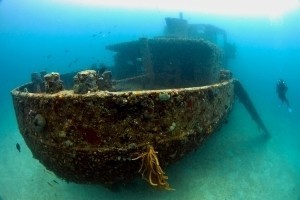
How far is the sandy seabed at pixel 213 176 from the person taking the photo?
7406mm

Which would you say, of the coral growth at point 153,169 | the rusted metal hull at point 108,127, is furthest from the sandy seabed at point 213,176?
the coral growth at point 153,169

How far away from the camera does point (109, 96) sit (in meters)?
4.20

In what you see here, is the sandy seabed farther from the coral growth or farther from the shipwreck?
the coral growth

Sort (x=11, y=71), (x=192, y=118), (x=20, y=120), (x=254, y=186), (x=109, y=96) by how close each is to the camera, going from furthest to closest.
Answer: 1. (x=11, y=71)
2. (x=254, y=186)
3. (x=20, y=120)
4. (x=192, y=118)
5. (x=109, y=96)

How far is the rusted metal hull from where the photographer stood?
4266mm

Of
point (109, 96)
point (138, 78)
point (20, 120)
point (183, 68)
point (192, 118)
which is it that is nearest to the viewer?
point (109, 96)

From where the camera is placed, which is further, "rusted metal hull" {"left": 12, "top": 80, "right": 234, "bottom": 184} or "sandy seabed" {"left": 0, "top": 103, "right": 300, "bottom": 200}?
"sandy seabed" {"left": 0, "top": 103, "right": 300, "bottom": 200}

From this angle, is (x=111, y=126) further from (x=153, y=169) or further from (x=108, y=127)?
(x=153, y=169)

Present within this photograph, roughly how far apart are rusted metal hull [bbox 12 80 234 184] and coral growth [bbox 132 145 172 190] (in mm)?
145

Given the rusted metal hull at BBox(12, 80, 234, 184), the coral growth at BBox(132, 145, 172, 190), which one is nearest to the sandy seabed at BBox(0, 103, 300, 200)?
the rusted metal hull at BBox(12, 80, 234, 184)

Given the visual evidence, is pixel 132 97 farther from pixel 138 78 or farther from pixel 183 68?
pixel 183 68

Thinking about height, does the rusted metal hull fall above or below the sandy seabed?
above

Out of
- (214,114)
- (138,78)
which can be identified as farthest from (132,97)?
(138,78)

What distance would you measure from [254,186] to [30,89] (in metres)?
6.82
